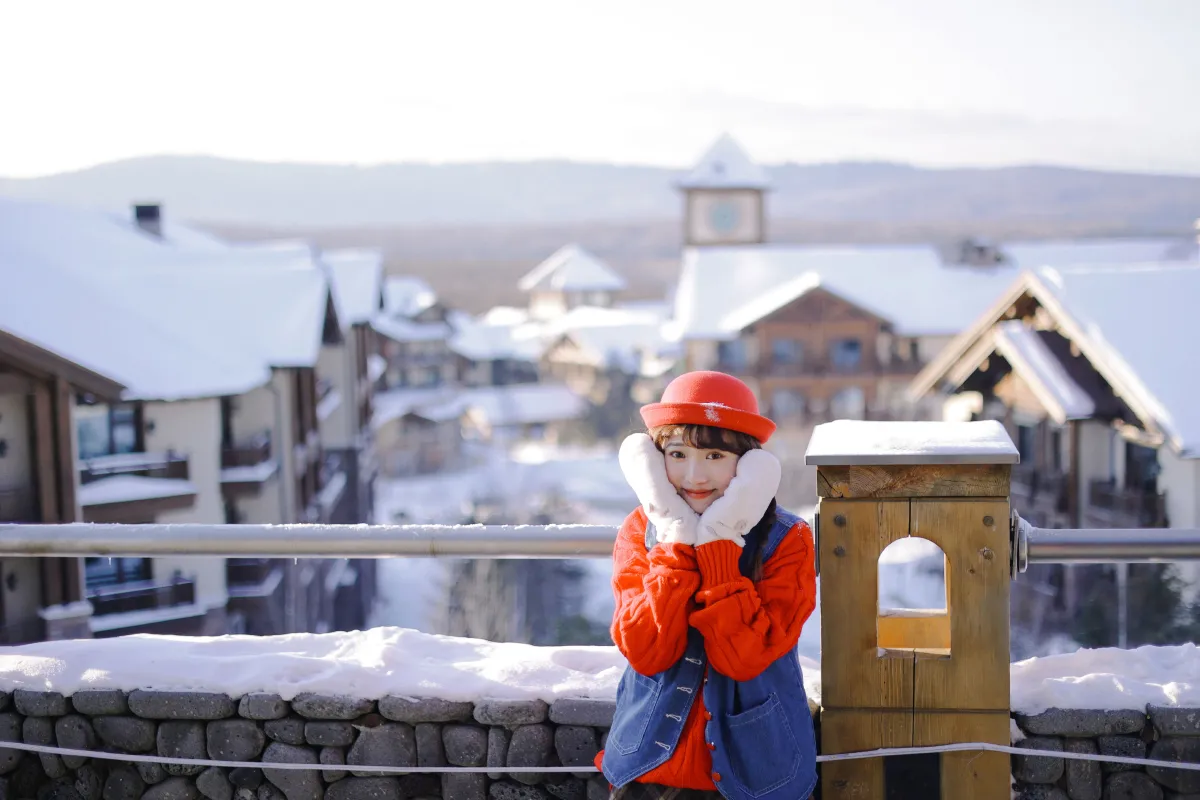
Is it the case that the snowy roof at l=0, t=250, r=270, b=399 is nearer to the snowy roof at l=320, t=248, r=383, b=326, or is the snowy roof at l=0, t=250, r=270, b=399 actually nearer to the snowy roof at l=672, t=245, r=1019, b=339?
the snowy roof at l=320, t=248, r=383, b=326

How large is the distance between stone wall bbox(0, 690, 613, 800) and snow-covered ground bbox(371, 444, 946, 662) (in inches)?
236

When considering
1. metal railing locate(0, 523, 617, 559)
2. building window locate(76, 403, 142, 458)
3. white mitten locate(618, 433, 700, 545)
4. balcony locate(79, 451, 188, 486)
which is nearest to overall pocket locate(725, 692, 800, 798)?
white mitten locate(618, 433, 700, 545)

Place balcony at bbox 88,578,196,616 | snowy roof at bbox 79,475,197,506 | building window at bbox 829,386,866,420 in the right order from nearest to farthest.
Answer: balcony at bbox 88,578,196,616 < snowy roof at bbox 79,475,197,506 < building window at bbox 829,386,866,420

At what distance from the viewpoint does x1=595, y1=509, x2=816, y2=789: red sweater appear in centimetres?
254

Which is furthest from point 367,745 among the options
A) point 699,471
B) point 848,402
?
point 848,402

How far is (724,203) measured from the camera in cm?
4541

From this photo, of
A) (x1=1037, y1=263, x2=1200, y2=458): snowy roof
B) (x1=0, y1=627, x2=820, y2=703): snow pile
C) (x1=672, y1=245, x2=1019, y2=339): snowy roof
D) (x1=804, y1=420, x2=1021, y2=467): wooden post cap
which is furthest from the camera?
(x1=672, y1=245, x2=1019, y2=339): snowy roof

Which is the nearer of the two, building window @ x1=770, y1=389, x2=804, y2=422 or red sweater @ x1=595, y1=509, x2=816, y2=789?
red sweater @ x1=595, y1=509, x2=816, y2=789

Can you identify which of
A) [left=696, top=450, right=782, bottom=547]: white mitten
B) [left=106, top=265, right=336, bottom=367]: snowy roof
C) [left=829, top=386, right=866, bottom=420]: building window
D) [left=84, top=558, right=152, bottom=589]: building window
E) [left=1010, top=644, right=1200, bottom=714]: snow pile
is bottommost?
[left=84, top=558, right=152, bottom=589]: building window

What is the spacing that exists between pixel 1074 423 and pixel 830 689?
11.4 meters

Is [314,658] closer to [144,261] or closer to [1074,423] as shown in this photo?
[1074,423]

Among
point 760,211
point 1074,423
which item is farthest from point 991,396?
point 760,211

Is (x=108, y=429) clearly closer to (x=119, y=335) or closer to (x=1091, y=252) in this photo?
(x=119, y=335)

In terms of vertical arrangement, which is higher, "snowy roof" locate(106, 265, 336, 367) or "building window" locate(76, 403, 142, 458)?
"snowy roof" locate(106, 265, 336, 367)
